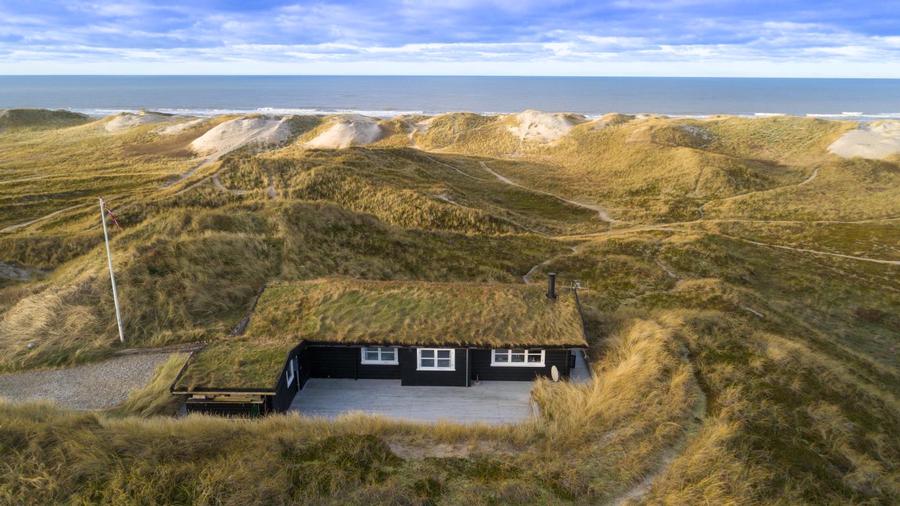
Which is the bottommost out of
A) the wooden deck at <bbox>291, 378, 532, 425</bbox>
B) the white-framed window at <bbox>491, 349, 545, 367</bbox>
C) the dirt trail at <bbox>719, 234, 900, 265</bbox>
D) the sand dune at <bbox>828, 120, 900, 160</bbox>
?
the dirt trail at <bbox>719, 234, 900, 265</bbox>

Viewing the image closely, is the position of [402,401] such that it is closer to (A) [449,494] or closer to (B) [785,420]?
(A) [449,494]

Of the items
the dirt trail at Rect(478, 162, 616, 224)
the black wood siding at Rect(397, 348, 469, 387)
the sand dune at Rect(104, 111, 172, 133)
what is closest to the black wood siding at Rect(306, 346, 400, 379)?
the black wood siding at Rect(397, 348, 469, 387)

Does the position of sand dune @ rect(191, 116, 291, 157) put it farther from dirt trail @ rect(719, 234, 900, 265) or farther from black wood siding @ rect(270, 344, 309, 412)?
dirt trail @ rect(719, 234, 900, 265)

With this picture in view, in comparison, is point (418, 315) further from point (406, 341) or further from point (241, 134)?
point (241, 134)

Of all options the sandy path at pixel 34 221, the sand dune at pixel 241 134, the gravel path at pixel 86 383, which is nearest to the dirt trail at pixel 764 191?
the gravel path at pixel 86 383

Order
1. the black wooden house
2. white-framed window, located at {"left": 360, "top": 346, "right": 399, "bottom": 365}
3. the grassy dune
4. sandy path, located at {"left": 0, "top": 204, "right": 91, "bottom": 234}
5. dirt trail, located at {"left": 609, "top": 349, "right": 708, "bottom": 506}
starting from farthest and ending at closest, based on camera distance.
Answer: sandy path, located at {"left": 0, "top": 204, "right": 91, "bottom": 234}
white-framed window, located at {"left": 360, "top": 346, "right": 399, "bottom": 365}
the black wooden house
the grassy dune
dirt trail, located at {"left": 609, "top": 349, "right": 708, "bottom": 506}

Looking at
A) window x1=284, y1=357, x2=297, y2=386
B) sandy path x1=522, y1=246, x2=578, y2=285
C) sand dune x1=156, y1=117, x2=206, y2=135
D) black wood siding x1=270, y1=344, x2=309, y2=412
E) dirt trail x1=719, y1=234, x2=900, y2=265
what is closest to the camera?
black wood siding x1=270, y1=344, x2=309, y2=412

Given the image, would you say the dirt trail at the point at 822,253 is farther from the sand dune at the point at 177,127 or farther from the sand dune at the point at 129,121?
the sand dune at the point at 129,121
